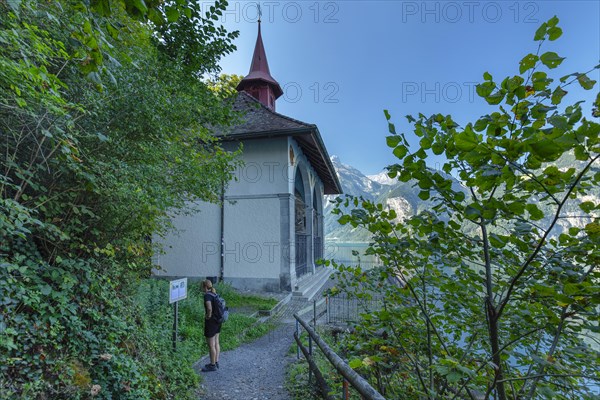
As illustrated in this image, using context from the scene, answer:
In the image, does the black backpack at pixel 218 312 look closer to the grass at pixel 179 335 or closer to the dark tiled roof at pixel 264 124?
the grass at pixel 179 335

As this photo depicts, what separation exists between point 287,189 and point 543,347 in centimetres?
992

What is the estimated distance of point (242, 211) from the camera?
38.2 feet

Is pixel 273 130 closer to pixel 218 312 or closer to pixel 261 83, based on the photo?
pixel 261 83

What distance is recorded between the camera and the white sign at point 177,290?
4848 millimetres

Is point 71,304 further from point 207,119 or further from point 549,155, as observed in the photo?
point 549,155

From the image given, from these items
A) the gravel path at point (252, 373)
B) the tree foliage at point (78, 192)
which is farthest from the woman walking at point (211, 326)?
the tree foliage at point (78, 192)

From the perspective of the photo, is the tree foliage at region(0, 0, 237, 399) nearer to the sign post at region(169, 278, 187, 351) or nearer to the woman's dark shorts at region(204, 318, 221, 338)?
the sign post at region(169, 278, 187, 351)

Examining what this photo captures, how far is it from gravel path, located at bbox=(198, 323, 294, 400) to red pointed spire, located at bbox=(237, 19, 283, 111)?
13.3 metres

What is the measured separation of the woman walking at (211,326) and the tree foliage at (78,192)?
35.5 inches

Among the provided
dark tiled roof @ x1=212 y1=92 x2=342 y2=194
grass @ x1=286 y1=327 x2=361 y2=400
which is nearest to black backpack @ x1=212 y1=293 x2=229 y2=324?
grass @ x1=286 y1=327 x2=361 y2=400

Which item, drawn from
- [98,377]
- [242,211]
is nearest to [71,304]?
[98,377]

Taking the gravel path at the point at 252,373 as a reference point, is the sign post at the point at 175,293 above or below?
above

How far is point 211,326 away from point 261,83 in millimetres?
14721

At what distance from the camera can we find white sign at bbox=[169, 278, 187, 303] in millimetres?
4848
